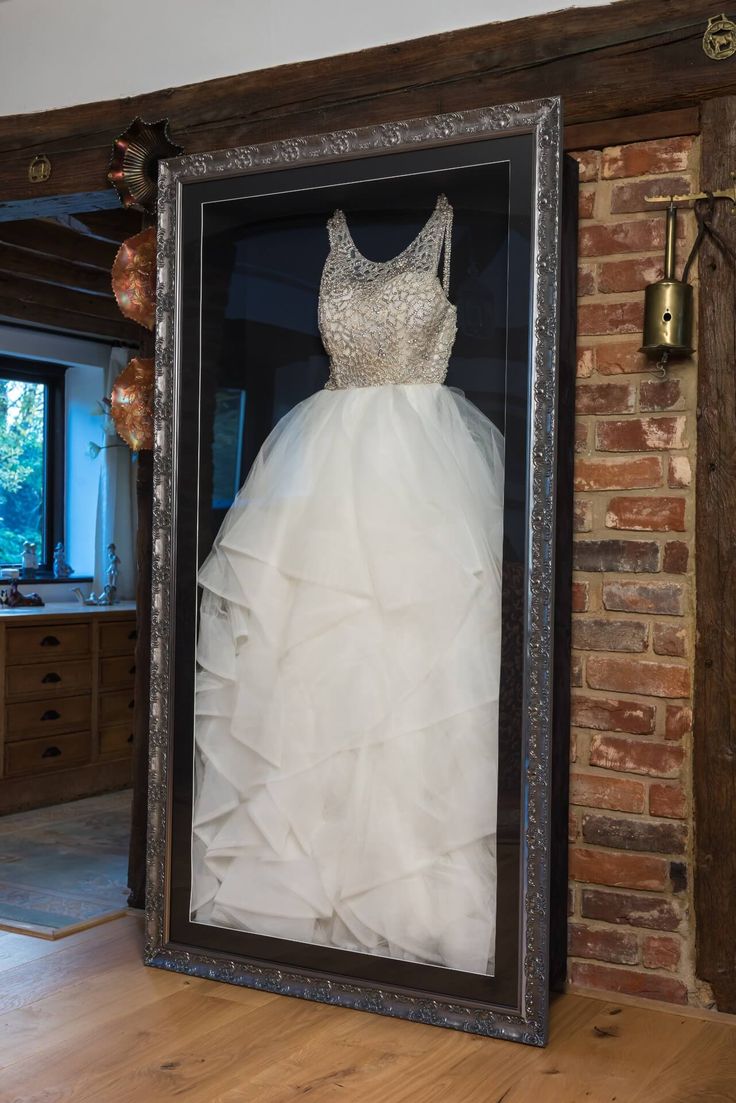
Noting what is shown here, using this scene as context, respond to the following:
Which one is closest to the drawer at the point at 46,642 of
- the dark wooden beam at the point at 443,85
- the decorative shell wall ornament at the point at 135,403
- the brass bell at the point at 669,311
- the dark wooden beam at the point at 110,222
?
the dark wooden beam at the point at 110,222

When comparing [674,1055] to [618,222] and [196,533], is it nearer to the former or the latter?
[196,533]

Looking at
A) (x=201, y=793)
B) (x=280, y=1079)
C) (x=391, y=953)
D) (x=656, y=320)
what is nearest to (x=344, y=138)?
(x=656, y=320)

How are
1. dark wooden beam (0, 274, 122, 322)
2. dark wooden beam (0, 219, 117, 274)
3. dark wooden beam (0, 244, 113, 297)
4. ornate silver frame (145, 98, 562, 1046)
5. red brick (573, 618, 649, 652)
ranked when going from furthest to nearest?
dark wooden beam (0, 274, 122, 322) → dark wooden beam (0, 244, 113, 297) → dark wooden beam (0, 219, 117, 274) → red brick (573, 618, 649, 652) → ornate silver frame (145, 98, 562, 1046)

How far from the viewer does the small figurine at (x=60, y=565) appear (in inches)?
233

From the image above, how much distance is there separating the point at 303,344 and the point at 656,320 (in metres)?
0.83

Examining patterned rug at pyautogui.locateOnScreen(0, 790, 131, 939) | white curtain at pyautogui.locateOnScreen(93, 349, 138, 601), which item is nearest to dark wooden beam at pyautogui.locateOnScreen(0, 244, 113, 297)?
white curtain at pyautogui.locateOnScreen(93, 349, 138, 601)

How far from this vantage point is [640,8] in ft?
8.41

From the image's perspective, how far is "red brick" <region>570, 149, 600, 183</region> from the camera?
266 cm

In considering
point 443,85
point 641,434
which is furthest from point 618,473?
point 443,85

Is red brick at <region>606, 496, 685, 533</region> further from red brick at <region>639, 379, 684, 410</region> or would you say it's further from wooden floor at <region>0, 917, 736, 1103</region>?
wooden floor at <region>0, 917, 736, 1103</region>

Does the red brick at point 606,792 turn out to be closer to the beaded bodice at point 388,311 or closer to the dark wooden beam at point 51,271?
the beaded bodice at point 388,311

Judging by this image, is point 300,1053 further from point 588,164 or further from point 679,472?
point 588,164

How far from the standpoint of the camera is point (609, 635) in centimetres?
264

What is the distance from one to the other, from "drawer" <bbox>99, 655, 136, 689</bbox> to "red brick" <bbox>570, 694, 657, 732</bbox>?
10.3 ft
